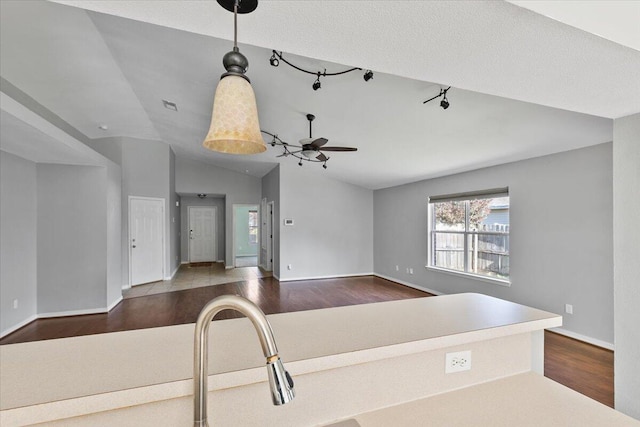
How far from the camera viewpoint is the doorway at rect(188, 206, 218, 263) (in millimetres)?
9602

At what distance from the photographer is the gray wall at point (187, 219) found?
948 cm

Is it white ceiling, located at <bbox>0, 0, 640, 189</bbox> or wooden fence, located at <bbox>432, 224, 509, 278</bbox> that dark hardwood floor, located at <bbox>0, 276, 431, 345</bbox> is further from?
white ceiling, located at <bbox>0, 0, 640, 189</bbox>

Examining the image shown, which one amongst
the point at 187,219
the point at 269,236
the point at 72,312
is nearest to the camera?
the point at 72,312

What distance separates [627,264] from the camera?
1863mm

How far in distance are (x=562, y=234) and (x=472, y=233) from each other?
53.7 inches

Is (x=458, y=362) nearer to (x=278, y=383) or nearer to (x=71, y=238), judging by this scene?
(x=278, y=383)

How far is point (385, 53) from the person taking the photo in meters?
1.28

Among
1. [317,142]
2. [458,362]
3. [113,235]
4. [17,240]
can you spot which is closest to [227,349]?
[458,362]

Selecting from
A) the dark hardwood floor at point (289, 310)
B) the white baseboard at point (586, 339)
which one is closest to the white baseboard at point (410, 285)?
the dark hardwood floor at point (289, 310)

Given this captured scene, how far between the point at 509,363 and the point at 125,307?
541 centimetres

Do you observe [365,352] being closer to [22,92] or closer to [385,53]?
[385,53]

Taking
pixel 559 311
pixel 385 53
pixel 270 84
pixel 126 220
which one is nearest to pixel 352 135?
pixel 270 84

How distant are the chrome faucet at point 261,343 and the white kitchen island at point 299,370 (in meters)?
0.11

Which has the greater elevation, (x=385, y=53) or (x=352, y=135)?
(x=352, y=135)
